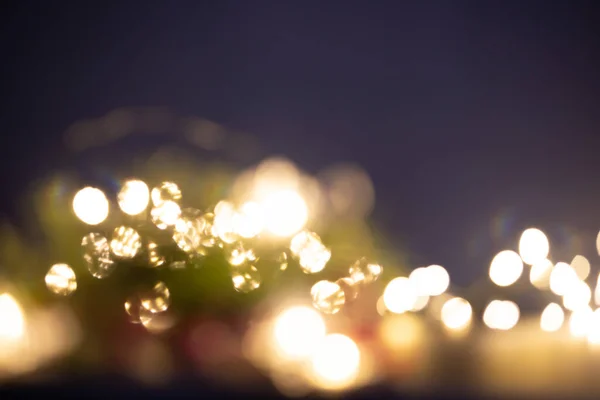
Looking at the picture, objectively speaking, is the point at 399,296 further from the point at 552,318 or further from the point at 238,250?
the point at 238,250

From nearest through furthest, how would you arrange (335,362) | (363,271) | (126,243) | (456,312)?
(335,362) → (126,243) → (363,271) → (456,312)

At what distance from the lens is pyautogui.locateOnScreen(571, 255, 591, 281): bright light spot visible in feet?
35.8

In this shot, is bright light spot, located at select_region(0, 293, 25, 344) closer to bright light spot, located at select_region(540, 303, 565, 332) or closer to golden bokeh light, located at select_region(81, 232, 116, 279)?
golden bokeh light, located at select_region(81, 232, 116, 279)

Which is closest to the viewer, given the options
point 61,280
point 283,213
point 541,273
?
point 61,280

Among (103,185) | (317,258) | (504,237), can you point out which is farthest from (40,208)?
(504,237)

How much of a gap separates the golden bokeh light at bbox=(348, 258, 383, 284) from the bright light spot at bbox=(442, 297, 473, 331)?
2747 millimetres

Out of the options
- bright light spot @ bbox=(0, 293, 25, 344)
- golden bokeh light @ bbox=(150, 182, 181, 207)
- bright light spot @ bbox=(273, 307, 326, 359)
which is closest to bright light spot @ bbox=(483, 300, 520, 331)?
bright light spot @ bbox=(273, 307, 326, 359)

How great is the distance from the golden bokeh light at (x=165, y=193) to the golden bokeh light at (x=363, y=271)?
2.18 metres

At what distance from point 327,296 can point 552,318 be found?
4.43 m

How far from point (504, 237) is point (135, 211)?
860 centimetres

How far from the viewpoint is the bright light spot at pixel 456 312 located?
9.87 meters

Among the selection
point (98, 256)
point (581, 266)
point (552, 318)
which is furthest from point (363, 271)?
point (581, 266)

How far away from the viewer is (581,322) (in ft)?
29.7

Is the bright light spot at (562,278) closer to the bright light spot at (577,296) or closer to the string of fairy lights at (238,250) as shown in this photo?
the bright light spot at (577,296)
